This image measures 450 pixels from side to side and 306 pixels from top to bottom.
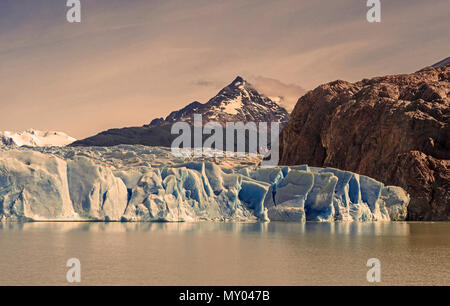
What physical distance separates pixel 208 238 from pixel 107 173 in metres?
11.9

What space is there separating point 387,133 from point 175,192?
4605 centimetres

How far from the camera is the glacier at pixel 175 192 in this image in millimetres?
39562

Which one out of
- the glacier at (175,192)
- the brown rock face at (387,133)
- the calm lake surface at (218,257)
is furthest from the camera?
the brown rock face at (387,133)

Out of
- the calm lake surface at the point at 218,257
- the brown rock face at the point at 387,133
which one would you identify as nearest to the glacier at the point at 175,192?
the calm lake surface at the point at 218,257

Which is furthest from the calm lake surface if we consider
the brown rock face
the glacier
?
the brown rock face

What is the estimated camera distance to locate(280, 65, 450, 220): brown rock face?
220ft

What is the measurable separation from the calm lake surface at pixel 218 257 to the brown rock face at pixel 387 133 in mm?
31541

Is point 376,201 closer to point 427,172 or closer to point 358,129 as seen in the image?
point 427,172

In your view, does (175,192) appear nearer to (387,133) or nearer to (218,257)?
(218,257)

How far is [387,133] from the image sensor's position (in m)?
81.4

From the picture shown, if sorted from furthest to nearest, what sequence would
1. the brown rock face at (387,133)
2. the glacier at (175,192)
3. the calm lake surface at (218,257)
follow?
the brown rock face at (387,133) → the glacier at (175,192) → the calm lake surface at (218,257)

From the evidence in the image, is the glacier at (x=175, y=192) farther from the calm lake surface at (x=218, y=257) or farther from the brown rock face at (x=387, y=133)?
the brown rock face at (x=387, y=133)

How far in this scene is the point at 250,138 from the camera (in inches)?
6403
